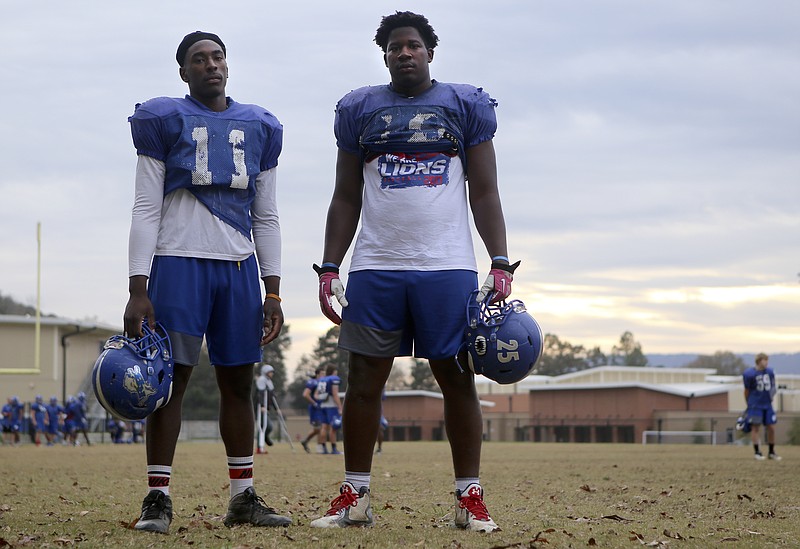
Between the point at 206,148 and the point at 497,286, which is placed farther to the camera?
the point at 206,148

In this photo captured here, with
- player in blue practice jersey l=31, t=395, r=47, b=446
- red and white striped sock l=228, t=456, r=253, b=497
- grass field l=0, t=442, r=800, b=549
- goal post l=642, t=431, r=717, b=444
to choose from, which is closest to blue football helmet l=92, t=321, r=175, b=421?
grass field l=0, t=442, r=800, b=549

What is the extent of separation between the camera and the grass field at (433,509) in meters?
4.75

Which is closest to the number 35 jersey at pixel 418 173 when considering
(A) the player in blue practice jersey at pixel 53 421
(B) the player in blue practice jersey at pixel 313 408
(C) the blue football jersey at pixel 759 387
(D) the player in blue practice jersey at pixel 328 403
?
(C) the blue football jersey at pixel 759 387

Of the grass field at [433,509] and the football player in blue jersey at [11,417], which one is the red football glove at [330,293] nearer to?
the grass field at [433,509]

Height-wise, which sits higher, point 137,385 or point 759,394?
point 137,385

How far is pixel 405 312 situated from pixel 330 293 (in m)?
0.39

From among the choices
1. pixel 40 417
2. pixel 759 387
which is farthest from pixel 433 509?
pixel 40 417

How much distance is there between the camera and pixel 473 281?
5238mm

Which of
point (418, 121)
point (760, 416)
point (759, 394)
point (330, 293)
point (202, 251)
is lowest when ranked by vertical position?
point (760, 416)

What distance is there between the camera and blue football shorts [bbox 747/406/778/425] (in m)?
18.1

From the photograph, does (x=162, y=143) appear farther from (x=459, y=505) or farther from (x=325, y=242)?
(x=459, y=505)

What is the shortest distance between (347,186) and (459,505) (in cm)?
166

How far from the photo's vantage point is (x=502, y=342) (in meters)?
4.91

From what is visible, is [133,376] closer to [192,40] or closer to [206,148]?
[206,148]
